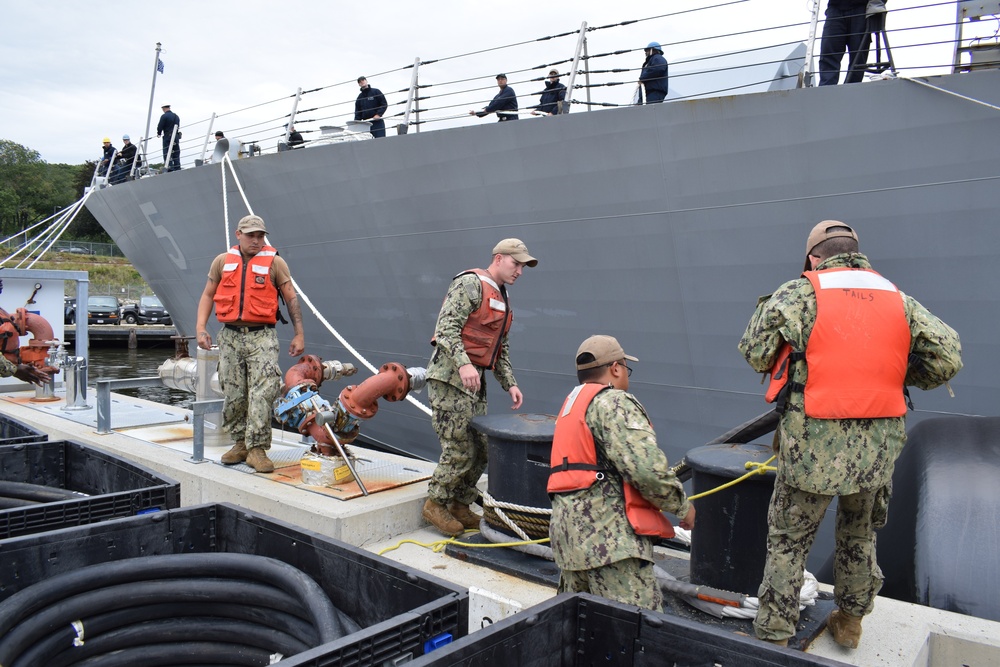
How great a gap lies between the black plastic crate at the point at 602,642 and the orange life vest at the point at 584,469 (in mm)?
435

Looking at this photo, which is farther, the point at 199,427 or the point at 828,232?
the point at 199,427

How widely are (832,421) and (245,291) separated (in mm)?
3377

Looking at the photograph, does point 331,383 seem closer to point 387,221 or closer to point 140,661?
point 387,221

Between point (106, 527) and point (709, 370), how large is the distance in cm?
444

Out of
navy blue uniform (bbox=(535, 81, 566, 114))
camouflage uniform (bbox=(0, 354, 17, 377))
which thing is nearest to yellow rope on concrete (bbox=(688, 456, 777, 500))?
navy blue uniform (bbox=(535, 81, 566, 114))

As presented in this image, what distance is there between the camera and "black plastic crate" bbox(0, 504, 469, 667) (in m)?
1.74

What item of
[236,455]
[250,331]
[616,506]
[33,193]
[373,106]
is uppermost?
[33,193]

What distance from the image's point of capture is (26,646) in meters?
2.00

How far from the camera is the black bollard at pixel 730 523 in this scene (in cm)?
292

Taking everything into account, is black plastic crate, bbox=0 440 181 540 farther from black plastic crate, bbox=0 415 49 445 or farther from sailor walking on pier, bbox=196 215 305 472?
sailor walking on pier, bbox=196 215 305 472

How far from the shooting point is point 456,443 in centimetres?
384

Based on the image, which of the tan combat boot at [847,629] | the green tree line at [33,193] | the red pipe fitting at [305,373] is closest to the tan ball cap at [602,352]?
the tan combat boot at [847,629]

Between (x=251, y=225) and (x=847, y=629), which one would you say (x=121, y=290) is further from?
(x=847, y=629)

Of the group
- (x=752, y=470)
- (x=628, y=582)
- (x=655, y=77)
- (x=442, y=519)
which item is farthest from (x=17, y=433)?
(x=655, y=77)
